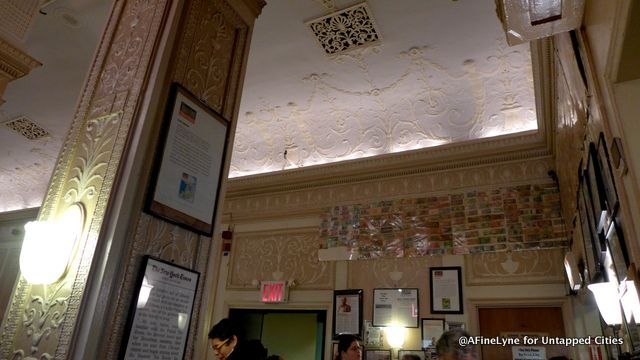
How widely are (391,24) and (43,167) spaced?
6.61 m

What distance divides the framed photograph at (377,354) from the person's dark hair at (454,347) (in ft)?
10.7

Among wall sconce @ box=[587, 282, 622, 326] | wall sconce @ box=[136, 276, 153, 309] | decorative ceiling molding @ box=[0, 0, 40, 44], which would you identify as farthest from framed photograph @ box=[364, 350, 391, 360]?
decorative ceiling molding @ box=[0, 0, 40, 44]

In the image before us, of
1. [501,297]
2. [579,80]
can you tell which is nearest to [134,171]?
[579,80]

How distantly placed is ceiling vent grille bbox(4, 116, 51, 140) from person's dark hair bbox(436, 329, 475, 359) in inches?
248

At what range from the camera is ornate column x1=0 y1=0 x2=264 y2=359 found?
6.12 feet

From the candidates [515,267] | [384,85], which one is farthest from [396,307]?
[384,85]

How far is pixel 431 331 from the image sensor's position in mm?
4969

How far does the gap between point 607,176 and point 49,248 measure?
8.82 feet

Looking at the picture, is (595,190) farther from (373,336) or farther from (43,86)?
(43,86)

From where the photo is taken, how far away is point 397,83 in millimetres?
4938

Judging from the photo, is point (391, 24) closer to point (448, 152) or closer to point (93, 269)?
point (448, 152)

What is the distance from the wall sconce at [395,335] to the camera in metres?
5.08

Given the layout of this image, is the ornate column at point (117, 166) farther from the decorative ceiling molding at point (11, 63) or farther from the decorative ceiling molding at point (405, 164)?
the decorative ceiling molding at point (405, 164)

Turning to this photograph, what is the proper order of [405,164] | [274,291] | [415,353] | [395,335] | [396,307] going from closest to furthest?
1. [415,353]
2. [395,335]
3. [396,307]
4. [405,164]
5. [274,291]
